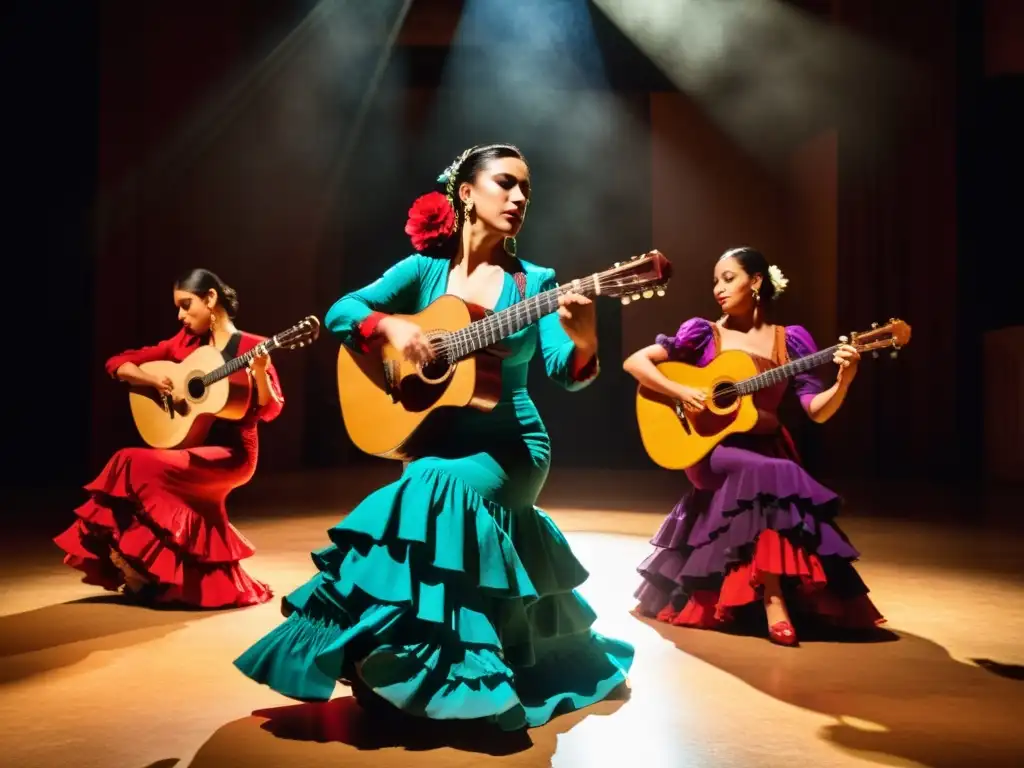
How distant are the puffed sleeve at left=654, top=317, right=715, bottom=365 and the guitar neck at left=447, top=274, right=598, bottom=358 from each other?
1428 mm

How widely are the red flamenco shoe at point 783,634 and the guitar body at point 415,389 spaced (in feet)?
4.92

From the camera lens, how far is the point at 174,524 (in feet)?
12.3

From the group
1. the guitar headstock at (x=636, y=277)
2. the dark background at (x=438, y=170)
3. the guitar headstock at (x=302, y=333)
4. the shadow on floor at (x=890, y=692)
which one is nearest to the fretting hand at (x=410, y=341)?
the guitar headstock at (x=636, y=277)

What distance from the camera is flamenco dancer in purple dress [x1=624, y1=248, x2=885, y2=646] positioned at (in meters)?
3.39

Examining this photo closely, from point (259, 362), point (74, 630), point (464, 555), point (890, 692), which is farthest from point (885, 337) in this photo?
point (74, 630)

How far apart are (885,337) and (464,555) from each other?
189 centimetres

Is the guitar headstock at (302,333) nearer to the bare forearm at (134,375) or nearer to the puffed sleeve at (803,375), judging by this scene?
the bare forearm at (134,375)

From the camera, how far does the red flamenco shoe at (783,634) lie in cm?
330

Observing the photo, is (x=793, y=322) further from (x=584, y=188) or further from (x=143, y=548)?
(x=143, y=548)

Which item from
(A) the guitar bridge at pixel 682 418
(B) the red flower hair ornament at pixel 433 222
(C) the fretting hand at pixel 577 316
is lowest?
(A) the guitar bridge at pixel 682 418

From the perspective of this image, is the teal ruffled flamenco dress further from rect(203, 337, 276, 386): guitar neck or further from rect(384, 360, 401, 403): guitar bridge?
rect(203, 337, 276, 386): guitar neck

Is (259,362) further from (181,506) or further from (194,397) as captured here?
(181,506)

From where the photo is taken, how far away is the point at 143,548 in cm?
376

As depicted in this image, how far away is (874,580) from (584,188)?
21.9 ft
